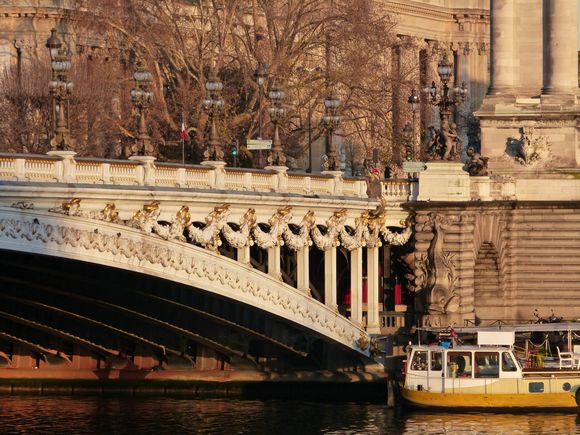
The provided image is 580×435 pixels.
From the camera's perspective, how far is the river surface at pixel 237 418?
70188mm

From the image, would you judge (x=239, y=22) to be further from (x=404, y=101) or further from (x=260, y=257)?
(x=260, y=257)

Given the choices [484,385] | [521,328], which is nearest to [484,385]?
[484,385]

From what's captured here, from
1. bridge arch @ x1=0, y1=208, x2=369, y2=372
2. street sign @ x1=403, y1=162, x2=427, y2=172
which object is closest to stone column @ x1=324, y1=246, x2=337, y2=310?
bridge arch @ x1=0, y1=208, x2=369, y2=372

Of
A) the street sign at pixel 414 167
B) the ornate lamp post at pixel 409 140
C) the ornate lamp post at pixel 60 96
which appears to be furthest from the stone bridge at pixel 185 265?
the ornate lamp post at pixel 409 140

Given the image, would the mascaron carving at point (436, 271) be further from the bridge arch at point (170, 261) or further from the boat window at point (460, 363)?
the boat window at point (460, 363)

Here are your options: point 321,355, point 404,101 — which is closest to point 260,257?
point 321,355

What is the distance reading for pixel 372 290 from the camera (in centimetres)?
7819

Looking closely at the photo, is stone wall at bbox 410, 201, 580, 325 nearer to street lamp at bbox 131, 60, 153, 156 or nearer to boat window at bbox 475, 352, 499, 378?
boat window at bbox 475, 352, 499, 378

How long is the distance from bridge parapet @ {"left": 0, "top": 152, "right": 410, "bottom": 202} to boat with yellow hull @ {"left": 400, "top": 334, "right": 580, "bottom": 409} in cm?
484

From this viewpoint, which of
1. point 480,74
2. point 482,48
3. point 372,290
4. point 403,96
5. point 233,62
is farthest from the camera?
point 482,48

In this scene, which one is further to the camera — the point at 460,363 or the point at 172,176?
the point at 460,363

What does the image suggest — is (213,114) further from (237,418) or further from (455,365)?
(455,365)

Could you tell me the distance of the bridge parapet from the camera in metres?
61.6

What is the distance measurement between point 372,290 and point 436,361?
453cm
